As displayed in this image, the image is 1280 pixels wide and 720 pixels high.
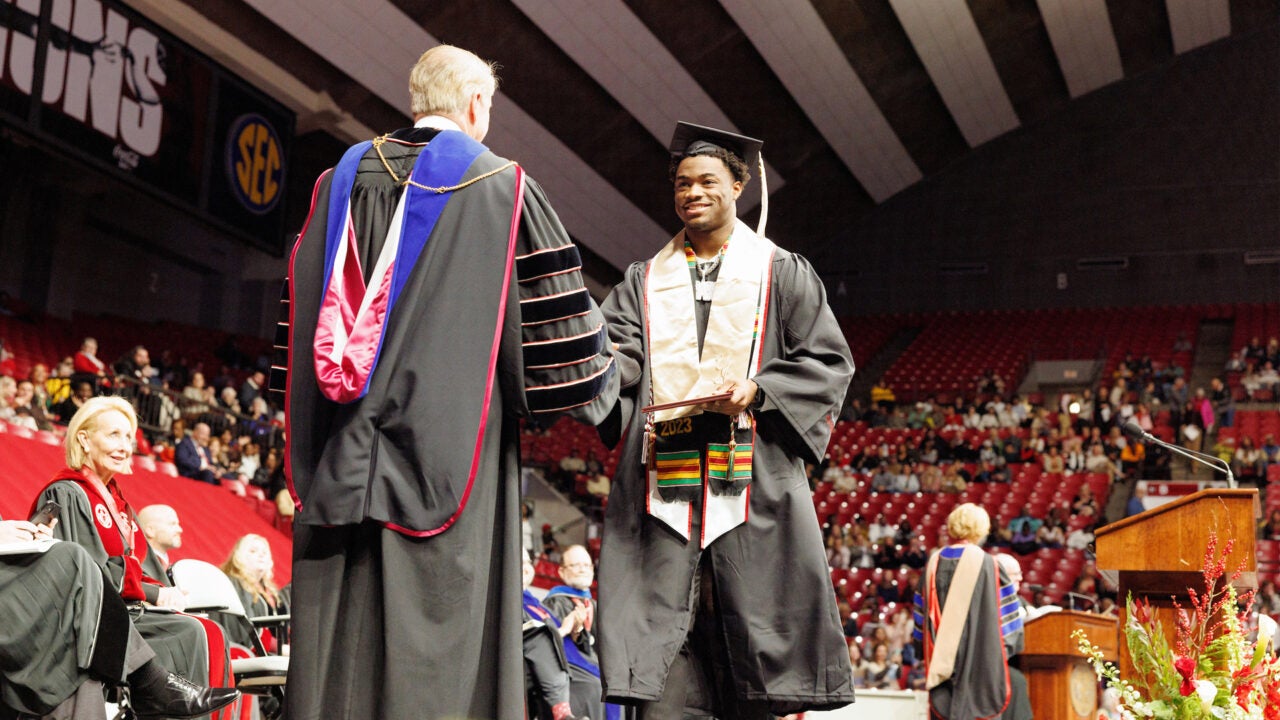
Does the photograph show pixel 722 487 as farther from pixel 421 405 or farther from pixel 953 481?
pixel 953 481

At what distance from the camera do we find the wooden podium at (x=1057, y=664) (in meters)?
7.16

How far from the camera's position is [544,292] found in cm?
260

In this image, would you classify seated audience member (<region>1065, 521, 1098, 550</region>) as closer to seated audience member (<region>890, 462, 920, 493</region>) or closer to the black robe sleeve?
seated audience member (<region>890, 462, 920, 493</region>)

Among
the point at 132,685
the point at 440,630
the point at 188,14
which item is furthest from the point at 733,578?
the point at 188,14

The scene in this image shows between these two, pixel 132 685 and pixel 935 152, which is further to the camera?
pixel 935 152

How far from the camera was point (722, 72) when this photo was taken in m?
19.2

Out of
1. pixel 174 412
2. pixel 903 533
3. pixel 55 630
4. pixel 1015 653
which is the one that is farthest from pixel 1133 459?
pixel 55 630

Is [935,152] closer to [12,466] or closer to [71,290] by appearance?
[71,290]

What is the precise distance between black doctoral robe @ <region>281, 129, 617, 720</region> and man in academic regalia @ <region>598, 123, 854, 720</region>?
0.48m

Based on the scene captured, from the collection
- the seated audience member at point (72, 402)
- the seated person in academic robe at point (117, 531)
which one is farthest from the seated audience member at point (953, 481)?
the seated person in academic robe at point (117, 531)

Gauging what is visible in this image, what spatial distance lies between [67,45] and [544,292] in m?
10.5

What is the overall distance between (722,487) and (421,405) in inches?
34.3

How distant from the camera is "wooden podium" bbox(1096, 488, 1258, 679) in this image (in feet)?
13.5

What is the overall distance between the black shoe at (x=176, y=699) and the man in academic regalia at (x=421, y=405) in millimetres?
1601
